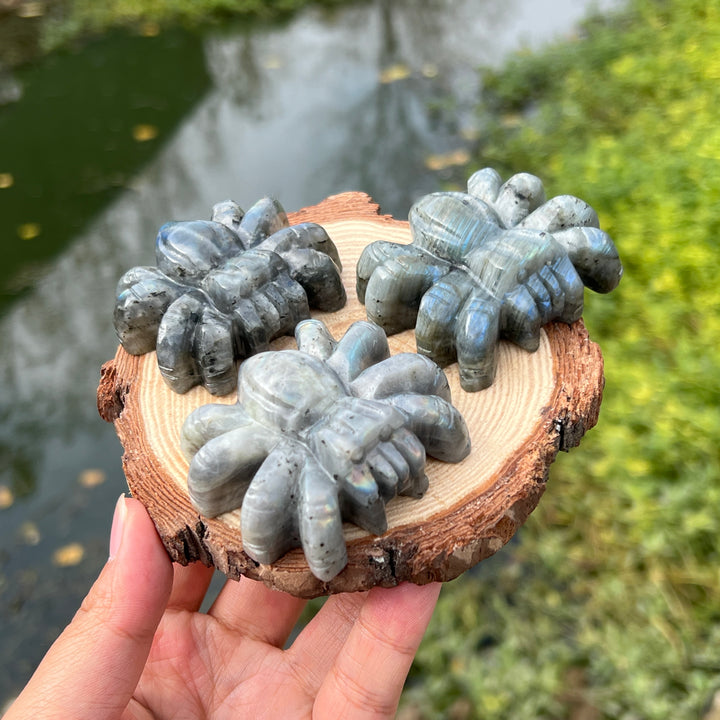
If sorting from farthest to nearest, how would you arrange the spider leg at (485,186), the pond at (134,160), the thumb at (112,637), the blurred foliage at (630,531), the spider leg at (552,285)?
the pond at (134,160)
the blurred foliage at (630,531)
the spider leg at (485,186)
the spider leg at (552,285)
the thumb at (112,637)

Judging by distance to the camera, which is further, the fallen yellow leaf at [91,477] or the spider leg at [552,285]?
the fallen yellow leaf at [91,477]

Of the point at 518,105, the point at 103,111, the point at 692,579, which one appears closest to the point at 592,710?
the point at 692,579

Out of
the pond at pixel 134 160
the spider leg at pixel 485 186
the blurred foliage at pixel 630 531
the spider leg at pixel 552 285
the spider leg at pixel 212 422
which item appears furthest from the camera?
the pond at pixel 134 160

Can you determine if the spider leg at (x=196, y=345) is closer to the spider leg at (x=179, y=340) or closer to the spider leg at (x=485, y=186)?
the spider leg at (x=179, y=340)

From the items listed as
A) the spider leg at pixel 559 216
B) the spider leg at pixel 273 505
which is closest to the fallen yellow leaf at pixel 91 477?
the spider leg at pixel 273 505

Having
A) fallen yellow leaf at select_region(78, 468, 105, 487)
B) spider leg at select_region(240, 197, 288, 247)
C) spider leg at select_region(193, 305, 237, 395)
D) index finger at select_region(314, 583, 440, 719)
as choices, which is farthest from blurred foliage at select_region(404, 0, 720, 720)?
fallen yellow leaf at select_region(78, 468, 105, 487)

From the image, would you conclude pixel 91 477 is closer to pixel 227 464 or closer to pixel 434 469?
pixel 227 464

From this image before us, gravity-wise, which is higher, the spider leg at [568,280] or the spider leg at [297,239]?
the spider leg at [297,239]
